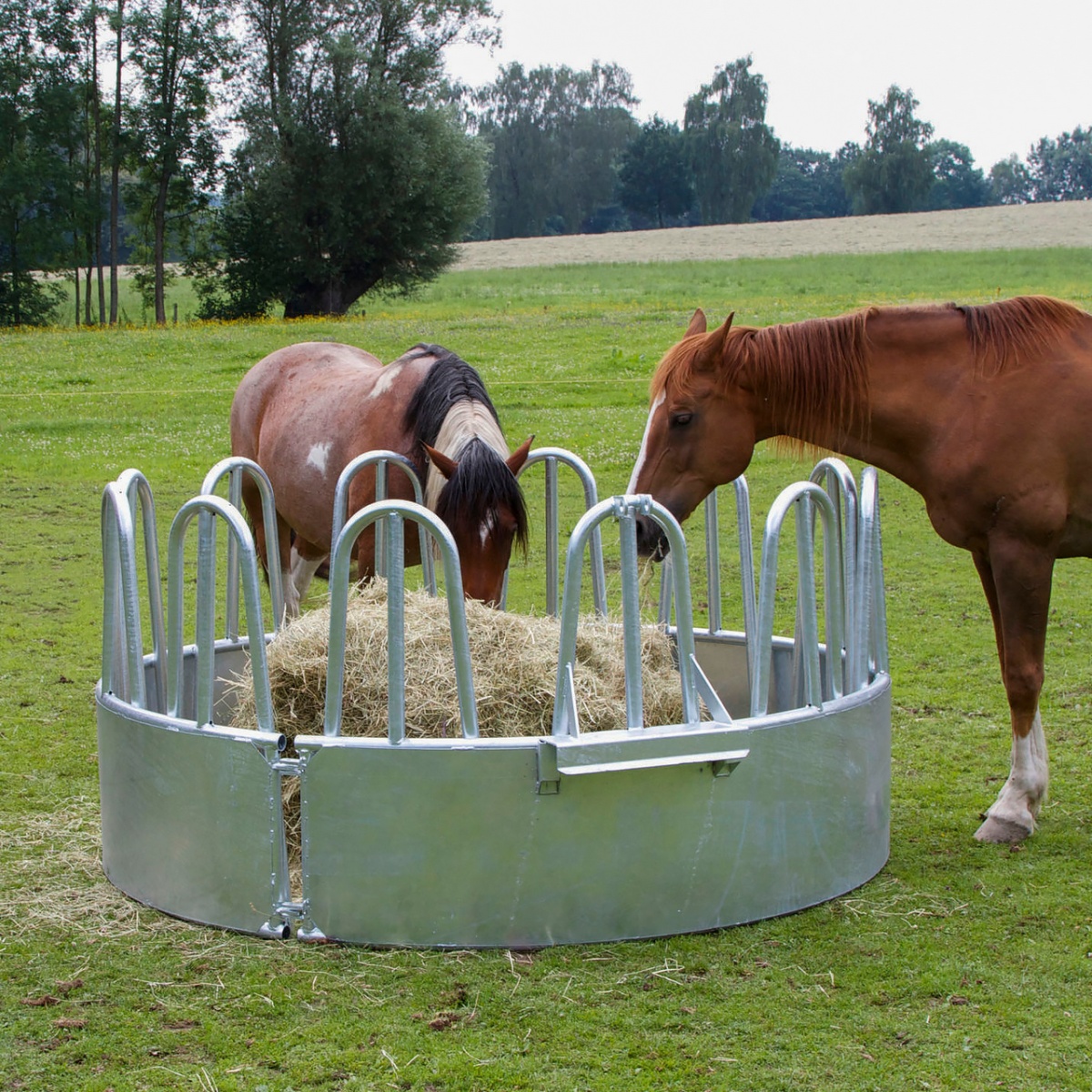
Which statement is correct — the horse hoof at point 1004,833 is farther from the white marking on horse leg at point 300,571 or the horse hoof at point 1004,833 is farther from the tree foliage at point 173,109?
the tree foliage at point 173,109

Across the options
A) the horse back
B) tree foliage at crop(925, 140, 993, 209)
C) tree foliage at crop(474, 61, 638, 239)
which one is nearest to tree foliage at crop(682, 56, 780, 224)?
tree foliage at crop(474, 61, 638, 239)

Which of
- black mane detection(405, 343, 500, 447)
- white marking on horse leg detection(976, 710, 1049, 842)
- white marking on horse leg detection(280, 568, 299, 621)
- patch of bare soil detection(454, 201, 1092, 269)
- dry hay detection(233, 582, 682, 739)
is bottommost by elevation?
white marking on horse leg detection(976, 710, 1049, 842)

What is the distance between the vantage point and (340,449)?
6.17m

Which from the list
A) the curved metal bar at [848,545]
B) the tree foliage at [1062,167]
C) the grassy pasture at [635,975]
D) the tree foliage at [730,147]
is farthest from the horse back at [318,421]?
the tree foliage at [1062,167]

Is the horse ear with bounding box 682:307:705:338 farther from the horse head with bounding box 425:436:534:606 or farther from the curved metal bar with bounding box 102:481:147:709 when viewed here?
the curved metal bar with bounding box 102:481:147:709

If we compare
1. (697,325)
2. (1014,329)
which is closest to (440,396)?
(697,325)

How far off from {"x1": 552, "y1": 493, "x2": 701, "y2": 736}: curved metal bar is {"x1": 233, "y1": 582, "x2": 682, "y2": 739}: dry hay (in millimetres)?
543

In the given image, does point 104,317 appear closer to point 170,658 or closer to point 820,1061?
point 170,658


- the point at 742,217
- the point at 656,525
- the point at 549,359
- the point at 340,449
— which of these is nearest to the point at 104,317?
the point at 549,359

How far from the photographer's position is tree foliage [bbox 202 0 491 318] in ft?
101

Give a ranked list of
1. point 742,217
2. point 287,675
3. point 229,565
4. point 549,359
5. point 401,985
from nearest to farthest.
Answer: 1. point 401,985
2. point 287,675
3. point 229,565
4. point 549,359
5. point 742,217

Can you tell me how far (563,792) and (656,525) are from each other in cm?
130

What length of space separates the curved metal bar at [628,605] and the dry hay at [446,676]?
54cm

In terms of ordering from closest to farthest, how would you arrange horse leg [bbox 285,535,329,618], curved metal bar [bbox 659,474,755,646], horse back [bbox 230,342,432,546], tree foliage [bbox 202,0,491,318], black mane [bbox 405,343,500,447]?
curved metal bar [bbox 659,474,755,646] → black mane [bbox 405,343,500,447] → horse back [bbox 230,342,432,546] → horse leg [bbox 285,535,329,618] → tree foliage [bbox 202,0,491,318]
